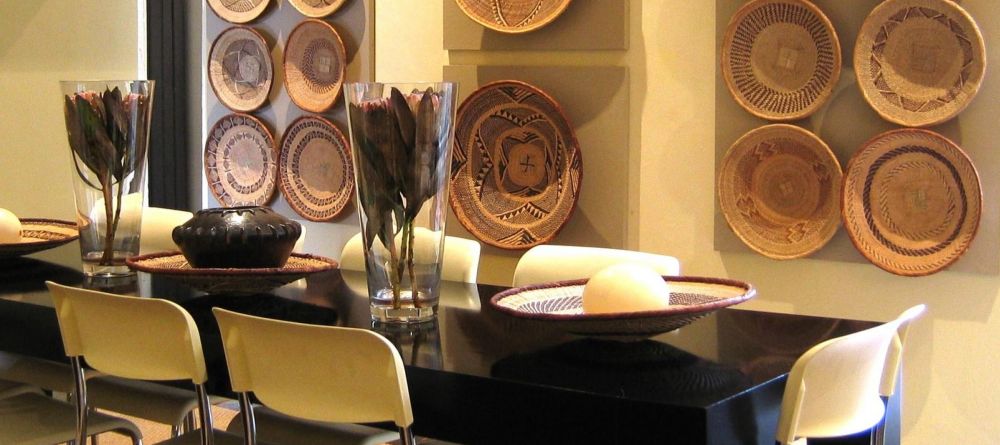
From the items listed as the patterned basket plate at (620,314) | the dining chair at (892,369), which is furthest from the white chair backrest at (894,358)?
the patterned basket plate at (620,314)

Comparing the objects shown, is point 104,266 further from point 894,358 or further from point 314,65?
point 314,65

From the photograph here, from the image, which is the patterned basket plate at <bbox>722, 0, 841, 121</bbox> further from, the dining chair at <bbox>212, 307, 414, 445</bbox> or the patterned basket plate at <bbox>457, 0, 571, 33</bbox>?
the dining chair at <bbox>212, 307, 414, 445</bbox>

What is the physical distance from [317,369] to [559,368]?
40 centimetres

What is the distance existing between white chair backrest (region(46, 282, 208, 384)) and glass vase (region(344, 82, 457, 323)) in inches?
13.9

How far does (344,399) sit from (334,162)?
2.84m

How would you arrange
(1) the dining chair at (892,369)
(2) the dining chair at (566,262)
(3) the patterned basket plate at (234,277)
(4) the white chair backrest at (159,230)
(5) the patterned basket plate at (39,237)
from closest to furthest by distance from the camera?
(1) the dining chair at (892,369) → (3) the patterned basket plate at (234,277) → (2) the dining chair at (566,262) → (5) the patterned basket plate at (39,237) → (4) the white chair backrest at (159,230)

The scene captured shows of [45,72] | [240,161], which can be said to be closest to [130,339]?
[240,161]

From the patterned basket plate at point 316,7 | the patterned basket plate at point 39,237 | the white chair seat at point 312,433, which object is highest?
the patterned basket plate at point 316,7

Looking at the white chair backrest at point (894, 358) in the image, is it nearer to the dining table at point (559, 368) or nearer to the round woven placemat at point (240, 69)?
the dining table at point (559, 368)

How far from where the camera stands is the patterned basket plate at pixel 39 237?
9.96 feet

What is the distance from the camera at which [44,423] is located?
261cm

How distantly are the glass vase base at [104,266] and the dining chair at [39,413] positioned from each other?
32cm

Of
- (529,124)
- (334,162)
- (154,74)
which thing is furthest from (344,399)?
(154,74)

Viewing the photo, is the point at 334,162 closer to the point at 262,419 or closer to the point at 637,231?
the point at 637,231
